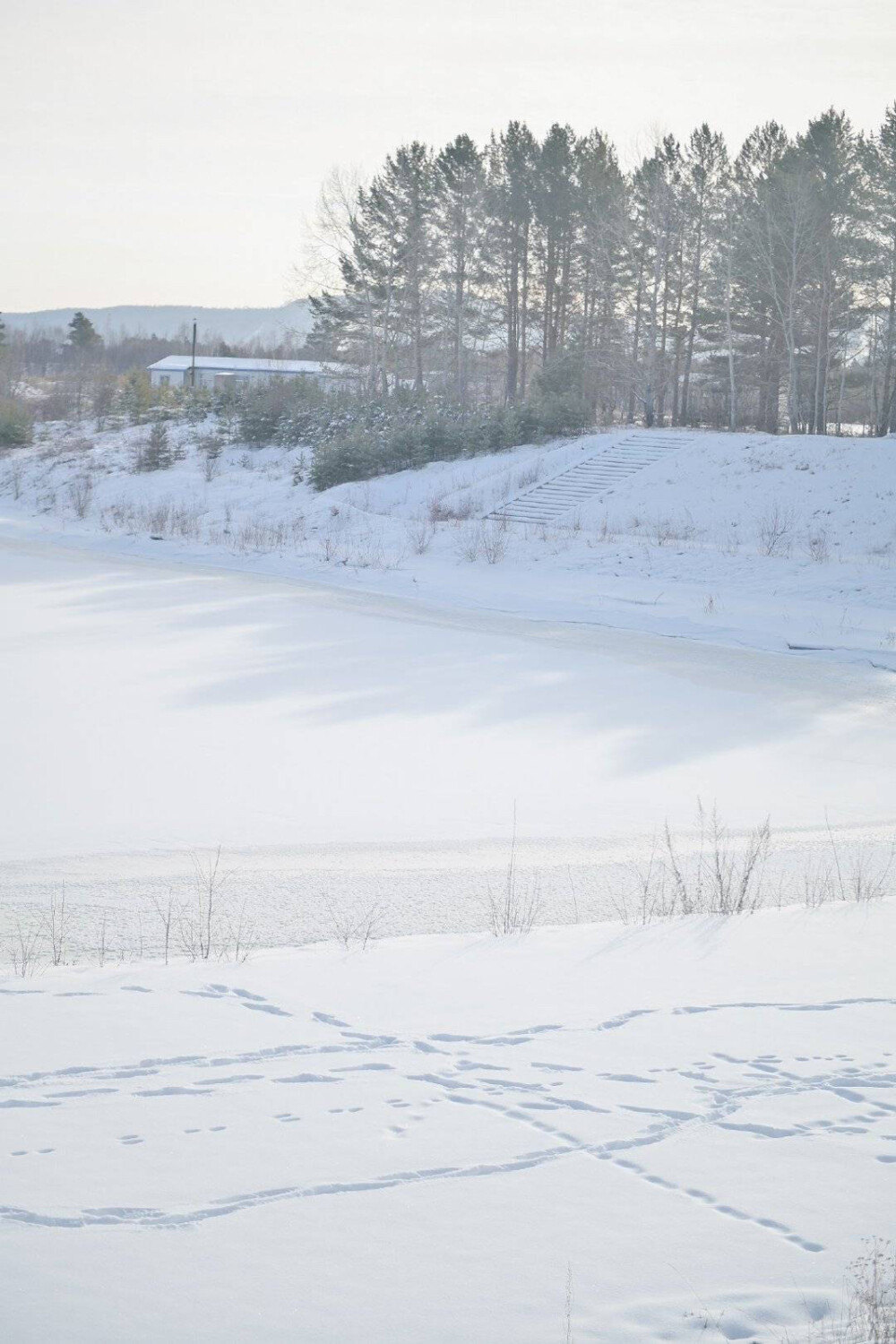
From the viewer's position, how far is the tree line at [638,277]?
1655 inches

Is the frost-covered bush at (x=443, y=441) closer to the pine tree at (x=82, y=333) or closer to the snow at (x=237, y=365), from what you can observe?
the snow at (x=237, y=365)

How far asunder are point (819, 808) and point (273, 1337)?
25.2 feet

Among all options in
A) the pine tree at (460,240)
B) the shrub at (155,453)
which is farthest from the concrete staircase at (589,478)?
the shrub at (155,453)

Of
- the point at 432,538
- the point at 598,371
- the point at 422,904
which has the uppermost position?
the point at 598,371

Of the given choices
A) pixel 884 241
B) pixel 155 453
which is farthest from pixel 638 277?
pixel 155 453

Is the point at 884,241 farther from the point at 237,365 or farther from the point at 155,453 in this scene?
the point at 237,365

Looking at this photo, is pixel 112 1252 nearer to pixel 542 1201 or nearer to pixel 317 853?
pixel 542 1201

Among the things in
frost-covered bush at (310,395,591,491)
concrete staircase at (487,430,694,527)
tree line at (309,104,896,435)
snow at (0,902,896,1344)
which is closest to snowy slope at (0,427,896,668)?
concrete staircase at (487,430,694,527)

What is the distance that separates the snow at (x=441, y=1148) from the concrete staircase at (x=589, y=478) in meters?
25.9

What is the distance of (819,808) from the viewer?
10.1 metres

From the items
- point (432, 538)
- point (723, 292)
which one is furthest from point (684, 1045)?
point (723, 292)

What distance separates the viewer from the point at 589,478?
35000 mm

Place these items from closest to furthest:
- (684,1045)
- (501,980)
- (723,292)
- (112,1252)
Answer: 1. (112,1252)
2. (684,1045)
3. (501,980)
4. (723,292)

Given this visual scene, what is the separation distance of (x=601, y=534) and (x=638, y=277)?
65.1 feet
